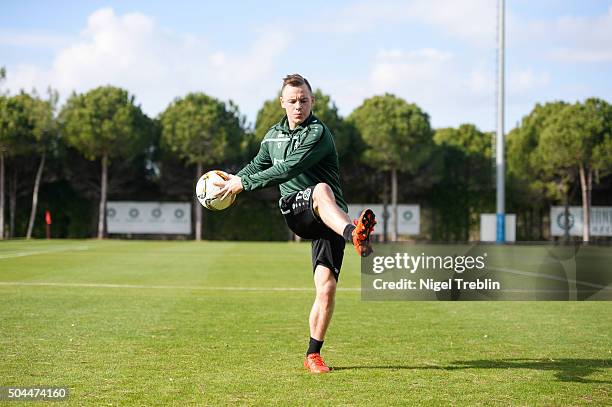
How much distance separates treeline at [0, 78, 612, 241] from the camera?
4822cm

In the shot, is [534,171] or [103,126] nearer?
[103,126]

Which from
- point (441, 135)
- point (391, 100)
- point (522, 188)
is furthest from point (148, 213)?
point (441, 135)

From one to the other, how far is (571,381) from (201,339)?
3782 mm

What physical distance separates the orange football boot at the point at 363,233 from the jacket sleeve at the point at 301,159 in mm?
720

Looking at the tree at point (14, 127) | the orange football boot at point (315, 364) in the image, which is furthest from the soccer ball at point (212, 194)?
the tree at point (14, 127)

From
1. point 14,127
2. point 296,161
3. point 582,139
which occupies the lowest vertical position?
point 296,161

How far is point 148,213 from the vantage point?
168 feet

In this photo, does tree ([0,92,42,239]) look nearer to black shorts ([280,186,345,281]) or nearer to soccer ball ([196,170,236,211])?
soccer ball ([196,170,236,211])

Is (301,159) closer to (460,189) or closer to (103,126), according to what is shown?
(103,126)

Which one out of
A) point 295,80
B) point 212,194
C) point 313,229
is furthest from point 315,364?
point 295,80

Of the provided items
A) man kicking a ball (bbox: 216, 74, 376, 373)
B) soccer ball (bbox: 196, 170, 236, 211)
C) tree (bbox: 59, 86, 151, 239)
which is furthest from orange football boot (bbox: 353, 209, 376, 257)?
tree (bbox: 59, 86, 151, 239)

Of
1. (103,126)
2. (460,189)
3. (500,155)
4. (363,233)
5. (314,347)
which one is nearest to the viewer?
(363,233)

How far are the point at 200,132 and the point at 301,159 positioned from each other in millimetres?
43939

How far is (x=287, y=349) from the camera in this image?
746 cm
